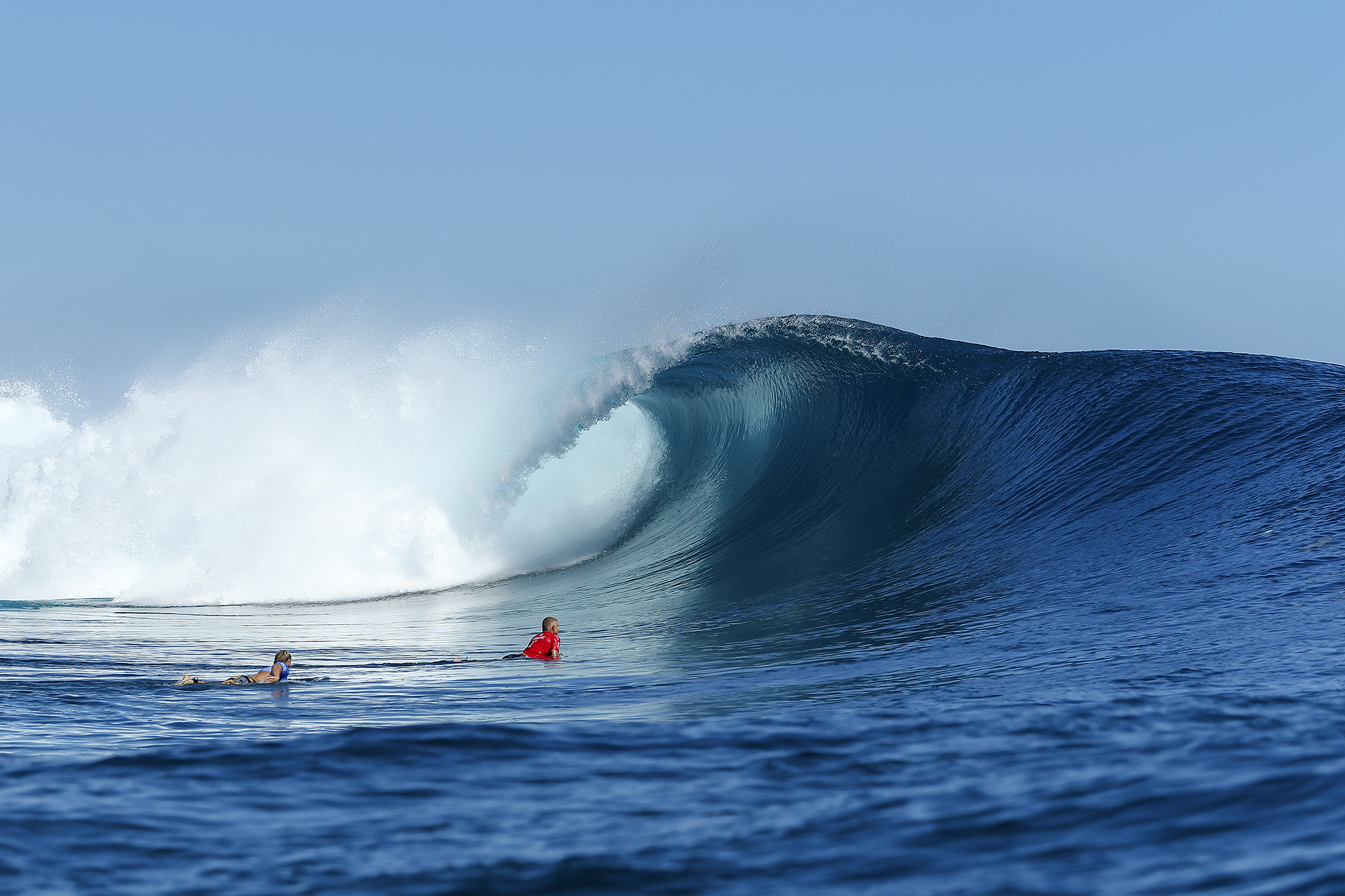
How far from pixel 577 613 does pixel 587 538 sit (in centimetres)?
516

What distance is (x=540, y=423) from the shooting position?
1780 cm

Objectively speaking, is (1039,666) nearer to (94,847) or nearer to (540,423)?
(94,847)

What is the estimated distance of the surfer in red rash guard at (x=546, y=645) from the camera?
8.36 m

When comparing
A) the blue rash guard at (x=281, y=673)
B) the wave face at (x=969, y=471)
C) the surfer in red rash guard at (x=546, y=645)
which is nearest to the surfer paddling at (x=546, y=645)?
the surfer in red rash guard at (x=546, y=645)

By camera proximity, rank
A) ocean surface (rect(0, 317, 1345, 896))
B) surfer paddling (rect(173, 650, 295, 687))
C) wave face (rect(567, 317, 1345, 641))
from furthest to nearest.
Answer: wave face (rect(567, 317, 1345, 641)), surfer paddling (rect(173, 650, 295, 687)), ocean surface (rect(0, 317, 1345, 896))

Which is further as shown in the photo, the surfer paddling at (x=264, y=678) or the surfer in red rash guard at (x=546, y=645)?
the surfer in red rash guard at (x=546, y=645)

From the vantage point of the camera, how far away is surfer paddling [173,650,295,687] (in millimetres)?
7227

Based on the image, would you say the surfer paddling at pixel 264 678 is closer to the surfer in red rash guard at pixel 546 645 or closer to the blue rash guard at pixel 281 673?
the blue rash guard at pixel 281 673

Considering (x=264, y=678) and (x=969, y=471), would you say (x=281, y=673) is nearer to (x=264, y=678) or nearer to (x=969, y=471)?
(x=264, y=678)

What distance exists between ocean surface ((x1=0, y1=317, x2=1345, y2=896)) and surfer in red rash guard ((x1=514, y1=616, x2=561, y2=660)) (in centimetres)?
43

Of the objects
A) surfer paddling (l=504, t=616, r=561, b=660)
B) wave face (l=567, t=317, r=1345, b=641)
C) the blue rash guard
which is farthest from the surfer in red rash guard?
wave face (l=567, t=317, r=1345, b=641)

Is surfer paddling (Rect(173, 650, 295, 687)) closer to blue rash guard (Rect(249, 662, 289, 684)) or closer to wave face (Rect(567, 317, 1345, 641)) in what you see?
blue rash guard (Rect(249, 662, 289, 684))

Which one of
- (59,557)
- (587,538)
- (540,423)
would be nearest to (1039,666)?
(587,538)

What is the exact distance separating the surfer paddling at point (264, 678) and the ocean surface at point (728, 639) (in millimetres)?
213
